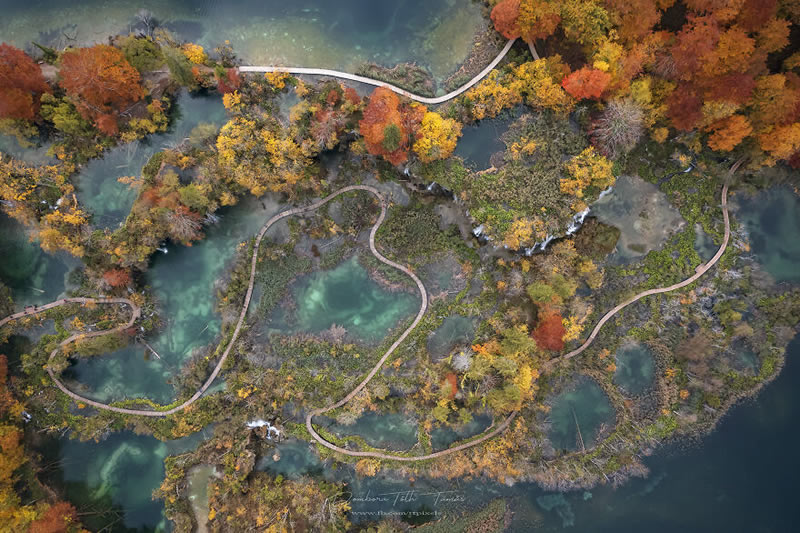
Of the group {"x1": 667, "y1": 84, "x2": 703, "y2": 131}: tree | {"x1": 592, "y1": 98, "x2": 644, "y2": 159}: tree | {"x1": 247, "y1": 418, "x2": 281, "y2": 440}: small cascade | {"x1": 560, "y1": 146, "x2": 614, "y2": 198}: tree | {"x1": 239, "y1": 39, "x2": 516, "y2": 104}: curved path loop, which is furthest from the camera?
{"x1": 247, "y1": 418, "x2": 281, "y2": 440}: small cascade

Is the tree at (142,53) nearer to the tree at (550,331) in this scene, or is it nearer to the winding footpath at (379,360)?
the winding footpath at (379,360)

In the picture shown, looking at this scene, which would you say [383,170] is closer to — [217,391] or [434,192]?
[434,192]

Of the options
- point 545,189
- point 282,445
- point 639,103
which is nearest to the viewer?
point 639,103

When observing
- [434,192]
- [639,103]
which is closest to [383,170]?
[434,192]

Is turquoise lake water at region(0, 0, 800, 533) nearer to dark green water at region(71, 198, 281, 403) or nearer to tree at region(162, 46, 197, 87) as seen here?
dark green water at region(71, 198, 281, 403)

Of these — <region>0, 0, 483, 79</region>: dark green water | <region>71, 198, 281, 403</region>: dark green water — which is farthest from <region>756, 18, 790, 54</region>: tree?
<region>71, 198, 281, 403</region>: dark green water

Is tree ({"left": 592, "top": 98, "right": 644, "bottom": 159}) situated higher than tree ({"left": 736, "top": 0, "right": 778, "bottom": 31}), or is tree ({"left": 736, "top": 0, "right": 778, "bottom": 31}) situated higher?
Answer: tree ({"left": 736, "top": 0, "right": 778, "bottom": 31})

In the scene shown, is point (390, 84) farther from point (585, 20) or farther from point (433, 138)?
point (585, 20)

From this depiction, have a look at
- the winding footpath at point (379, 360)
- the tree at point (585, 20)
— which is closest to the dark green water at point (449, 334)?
the winding footpath at point (379, 360)
